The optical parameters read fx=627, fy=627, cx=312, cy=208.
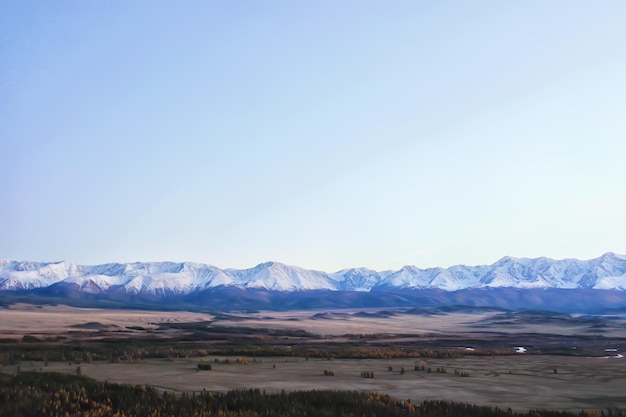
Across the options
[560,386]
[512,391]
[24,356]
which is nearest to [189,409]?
[512,391]

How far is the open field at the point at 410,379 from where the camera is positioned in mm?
21125

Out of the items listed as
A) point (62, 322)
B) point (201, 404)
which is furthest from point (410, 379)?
point (62, 322)

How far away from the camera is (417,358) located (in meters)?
41.0

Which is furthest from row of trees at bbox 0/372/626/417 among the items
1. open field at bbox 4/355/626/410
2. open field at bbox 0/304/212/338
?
open field at bbox 0/304/212/338

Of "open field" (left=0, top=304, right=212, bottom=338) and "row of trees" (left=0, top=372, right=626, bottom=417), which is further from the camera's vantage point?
"open field" (left=0, top=304, right=212, bottom=338)

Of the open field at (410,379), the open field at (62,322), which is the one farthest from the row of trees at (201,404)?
the open field at (62,322)

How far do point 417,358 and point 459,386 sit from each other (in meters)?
17.2

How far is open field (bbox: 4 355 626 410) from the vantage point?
2112 centimetres

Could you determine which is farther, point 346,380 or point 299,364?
point 299,364

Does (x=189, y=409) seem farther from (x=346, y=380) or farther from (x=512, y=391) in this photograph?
(x=512, y=391)

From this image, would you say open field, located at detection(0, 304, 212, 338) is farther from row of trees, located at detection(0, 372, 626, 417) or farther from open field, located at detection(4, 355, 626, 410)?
row of trees, located at detection(0, 372, 626, 417)

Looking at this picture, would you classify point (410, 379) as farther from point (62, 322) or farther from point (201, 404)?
point (62, 322)

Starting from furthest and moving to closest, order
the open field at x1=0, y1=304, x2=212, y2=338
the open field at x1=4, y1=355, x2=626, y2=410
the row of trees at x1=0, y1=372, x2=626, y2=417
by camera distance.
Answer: the open field at x1=0, y1=304, x2=212, y2=338
the open field at x1=4, y1=355, x2=626, y2=410
the row of trees at x1=0, y1=372, x2=626, y2=417

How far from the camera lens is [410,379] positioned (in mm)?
26359
